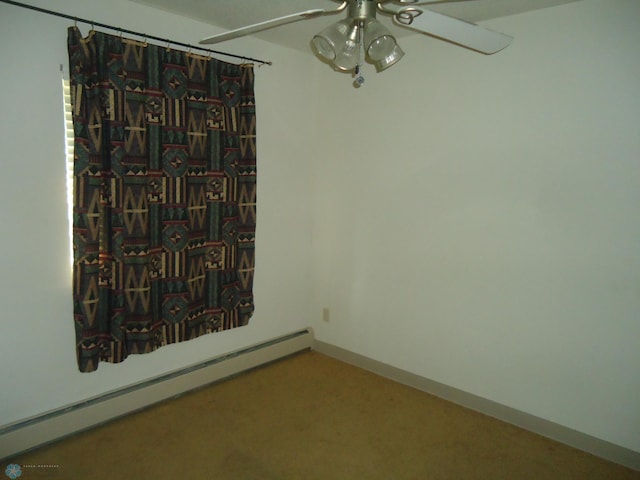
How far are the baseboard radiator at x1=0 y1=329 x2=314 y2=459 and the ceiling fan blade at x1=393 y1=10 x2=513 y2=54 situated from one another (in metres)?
2.52

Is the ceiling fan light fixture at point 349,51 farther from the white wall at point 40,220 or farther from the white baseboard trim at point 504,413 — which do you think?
the white baseboard trim at point 504,413

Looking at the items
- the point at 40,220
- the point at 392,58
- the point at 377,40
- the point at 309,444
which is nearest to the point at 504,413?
the point at 309,444

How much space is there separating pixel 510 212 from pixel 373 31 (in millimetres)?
1610

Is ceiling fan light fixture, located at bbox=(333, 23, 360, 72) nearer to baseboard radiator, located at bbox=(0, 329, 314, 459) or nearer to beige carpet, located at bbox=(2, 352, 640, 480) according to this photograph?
beige carpet, located at bbox=(2, 352, 640, 480)

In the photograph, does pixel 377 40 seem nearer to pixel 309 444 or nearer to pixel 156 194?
pixel 156 194

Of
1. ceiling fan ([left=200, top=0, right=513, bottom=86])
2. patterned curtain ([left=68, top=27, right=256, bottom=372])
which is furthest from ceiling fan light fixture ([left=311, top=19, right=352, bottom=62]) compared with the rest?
patterned curtain ([left=68, top=27, right=256, bottom=372])

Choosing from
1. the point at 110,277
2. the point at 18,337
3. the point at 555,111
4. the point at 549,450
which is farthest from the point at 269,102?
the point at 549,450

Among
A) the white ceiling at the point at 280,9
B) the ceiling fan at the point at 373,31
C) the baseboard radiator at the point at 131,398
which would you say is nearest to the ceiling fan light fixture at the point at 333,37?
the ceiling fan at the point at 373,31

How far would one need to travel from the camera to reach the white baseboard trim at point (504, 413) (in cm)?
227

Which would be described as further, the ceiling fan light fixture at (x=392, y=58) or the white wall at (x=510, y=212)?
the white wall at (x=510, y=212)

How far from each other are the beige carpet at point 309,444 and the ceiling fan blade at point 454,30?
83.0 inches

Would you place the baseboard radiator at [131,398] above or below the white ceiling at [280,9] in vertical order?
below

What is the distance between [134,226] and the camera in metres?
2.37

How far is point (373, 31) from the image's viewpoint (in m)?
1.37
